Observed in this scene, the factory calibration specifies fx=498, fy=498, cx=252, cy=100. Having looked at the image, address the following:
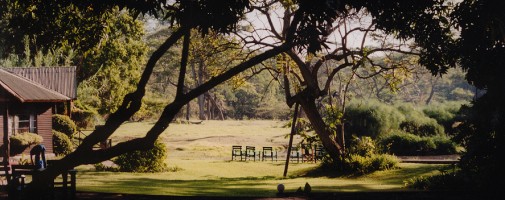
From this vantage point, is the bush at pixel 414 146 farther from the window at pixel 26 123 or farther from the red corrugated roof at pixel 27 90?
the window at pixel 26 123

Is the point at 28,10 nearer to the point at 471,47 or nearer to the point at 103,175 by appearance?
the point at 103,175

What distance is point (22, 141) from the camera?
30.3 meters

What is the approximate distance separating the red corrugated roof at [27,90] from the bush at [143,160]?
23.2 feet

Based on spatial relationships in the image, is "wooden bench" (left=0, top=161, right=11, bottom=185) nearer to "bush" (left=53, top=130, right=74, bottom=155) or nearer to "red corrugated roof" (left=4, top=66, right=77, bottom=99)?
"red corrugated roof" (left=4, top=66, right=77, bottom=99)

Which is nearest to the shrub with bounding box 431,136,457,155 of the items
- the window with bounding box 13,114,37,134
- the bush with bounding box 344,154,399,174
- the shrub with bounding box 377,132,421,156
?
the shrub with bounding box 377,132,421,156

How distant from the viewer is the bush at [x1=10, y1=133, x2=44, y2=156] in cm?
3019

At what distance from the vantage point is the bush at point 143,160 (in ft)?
87.0

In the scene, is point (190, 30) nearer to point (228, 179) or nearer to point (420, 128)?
point (228, 179)

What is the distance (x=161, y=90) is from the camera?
93188mm

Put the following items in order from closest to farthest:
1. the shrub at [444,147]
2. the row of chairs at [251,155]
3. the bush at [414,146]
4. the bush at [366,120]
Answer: the row of chairs at [251,155] → the bush at [414,146] → the shrub at [444,147] → the bush at [366,120]

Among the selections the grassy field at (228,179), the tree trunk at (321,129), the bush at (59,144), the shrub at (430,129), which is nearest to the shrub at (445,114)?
the shrub at (430,129)

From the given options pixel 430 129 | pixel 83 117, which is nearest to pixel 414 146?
pixel 430 129

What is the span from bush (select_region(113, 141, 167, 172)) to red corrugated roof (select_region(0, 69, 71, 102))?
707 cm

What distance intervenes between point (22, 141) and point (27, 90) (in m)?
3.13
